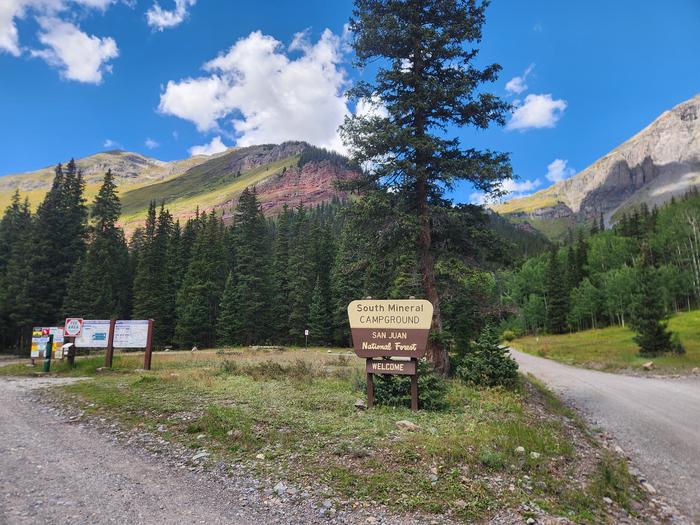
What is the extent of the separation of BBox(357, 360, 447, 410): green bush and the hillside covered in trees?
167 feet

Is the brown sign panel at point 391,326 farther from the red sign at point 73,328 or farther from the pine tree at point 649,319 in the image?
the pine tree at point 649,319

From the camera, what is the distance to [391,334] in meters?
10.0

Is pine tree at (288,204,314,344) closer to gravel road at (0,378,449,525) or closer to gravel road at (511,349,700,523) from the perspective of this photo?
gravel road at (511,349,700,523)

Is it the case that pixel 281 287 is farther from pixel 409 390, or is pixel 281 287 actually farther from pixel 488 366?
pixel 409 390

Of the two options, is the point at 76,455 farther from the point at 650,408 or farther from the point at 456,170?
the point at 650,408

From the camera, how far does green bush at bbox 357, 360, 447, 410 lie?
988 cm

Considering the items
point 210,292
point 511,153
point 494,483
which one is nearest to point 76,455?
point 494,483

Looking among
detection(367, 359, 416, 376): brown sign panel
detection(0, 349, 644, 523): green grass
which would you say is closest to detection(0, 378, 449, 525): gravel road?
detection(0, 349, 644, 523): green grass

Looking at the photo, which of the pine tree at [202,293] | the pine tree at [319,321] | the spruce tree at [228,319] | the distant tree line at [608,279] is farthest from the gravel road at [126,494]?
the distant tree line at [608,279]

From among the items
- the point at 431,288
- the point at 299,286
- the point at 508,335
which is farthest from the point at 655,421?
the point at 508,335

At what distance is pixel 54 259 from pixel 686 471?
56.7 m

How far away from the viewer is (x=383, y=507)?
511 cm

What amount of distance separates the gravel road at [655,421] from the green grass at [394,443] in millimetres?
926

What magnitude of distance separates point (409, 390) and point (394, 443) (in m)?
3.24
